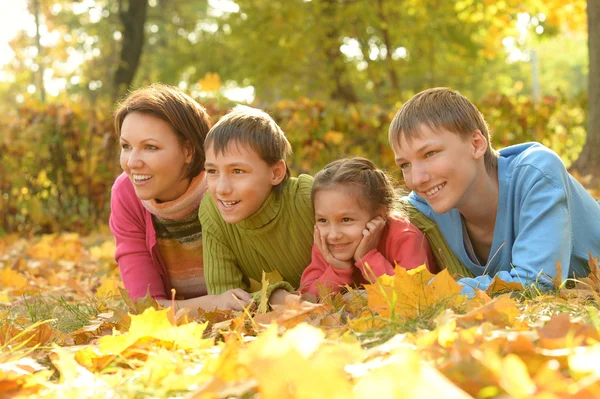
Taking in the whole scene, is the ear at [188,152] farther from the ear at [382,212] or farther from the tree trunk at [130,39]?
the tree trunk at [130,39]

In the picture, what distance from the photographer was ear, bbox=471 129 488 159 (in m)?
2.77

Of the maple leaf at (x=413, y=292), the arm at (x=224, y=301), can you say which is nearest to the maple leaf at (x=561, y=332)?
the maple leaf at (x=413, y=292)

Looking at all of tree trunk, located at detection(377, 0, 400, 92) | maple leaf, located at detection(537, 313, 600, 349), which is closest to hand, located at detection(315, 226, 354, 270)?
maple leaf, located at detection(537, 313, 600, 349)

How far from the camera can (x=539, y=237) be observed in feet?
8.28

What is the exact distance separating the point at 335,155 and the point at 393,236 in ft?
14.6

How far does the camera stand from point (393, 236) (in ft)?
9.51

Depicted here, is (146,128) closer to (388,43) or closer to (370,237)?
(370,237)

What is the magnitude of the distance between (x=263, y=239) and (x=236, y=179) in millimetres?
345

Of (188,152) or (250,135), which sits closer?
(250,135)

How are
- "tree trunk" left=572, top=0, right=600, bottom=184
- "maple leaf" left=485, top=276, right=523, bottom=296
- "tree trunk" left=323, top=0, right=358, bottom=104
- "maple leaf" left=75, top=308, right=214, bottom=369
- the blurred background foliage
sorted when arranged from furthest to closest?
1. "tree trunk" left=323, top=0, right=358, bottom=104
2. the blurred background foliage
3. "tree trunk" left=572, top=0, right=600, bottom=184
4. "maple leaf" left=485, top=276, right=523, bottom=296
5. "maple leaf" left=75, top=308, right=214, bottom=369

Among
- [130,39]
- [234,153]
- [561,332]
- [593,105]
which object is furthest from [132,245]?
[130,39]

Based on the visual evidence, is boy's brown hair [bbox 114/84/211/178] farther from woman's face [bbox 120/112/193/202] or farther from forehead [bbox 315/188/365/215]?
forehead [bbox 315/188/365/215]

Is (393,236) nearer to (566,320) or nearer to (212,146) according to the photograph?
(212,146)

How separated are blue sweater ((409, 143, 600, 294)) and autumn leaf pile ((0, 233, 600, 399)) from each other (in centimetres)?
12
